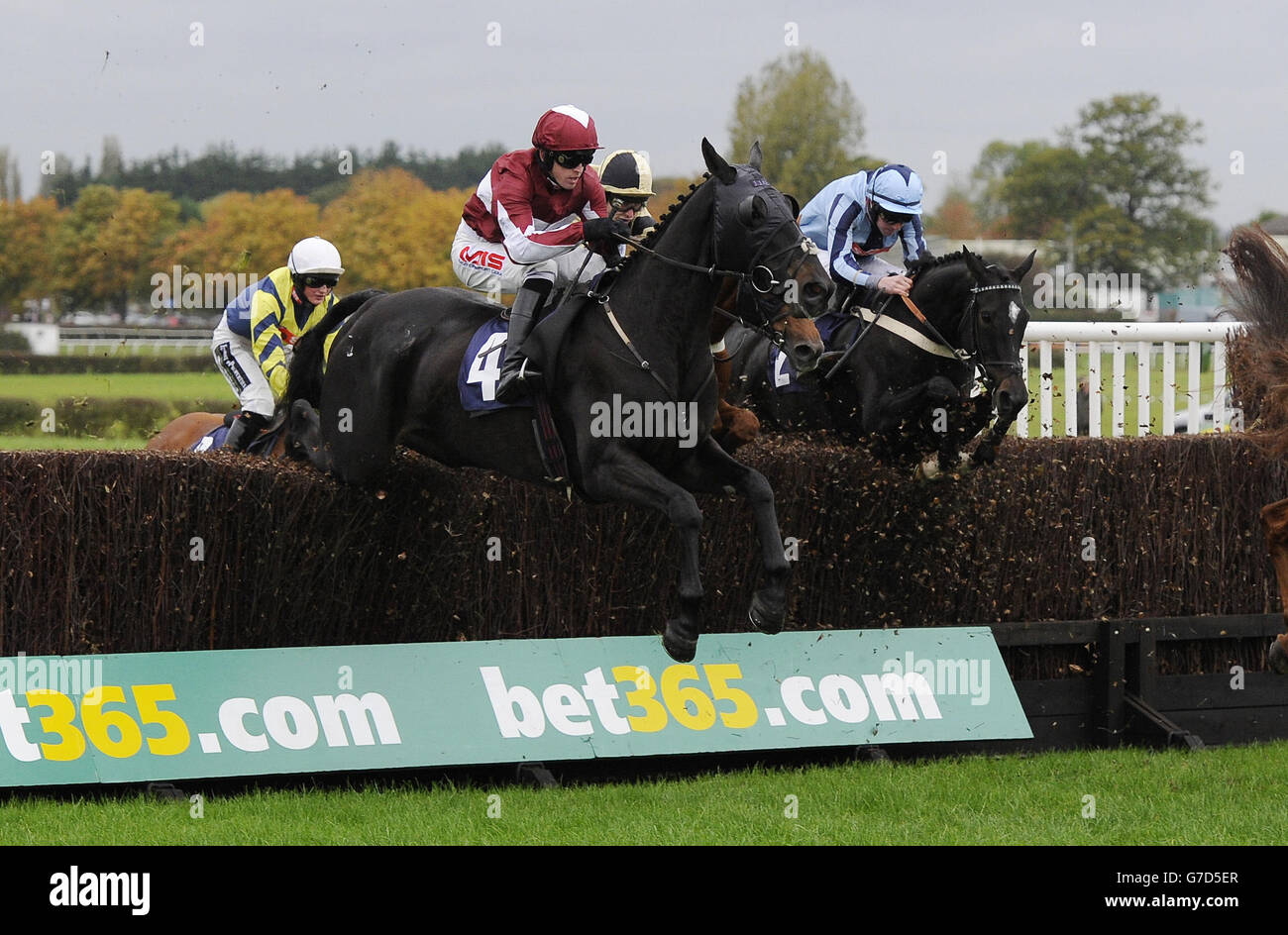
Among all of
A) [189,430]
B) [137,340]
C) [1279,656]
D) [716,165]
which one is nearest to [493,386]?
[716,165]

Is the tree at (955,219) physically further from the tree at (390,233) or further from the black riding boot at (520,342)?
the black riding boot at (520,342)

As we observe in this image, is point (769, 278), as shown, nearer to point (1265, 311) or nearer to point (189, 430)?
point (1265, 311)

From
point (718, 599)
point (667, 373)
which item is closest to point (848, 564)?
point (718, 599)

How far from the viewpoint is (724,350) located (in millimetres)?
5973

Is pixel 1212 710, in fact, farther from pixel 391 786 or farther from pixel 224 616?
pixel 224 616

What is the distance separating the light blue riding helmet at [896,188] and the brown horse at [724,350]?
145cm

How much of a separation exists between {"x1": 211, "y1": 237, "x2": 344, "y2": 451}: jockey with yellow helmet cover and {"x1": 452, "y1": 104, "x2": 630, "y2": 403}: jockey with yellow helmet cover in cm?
197

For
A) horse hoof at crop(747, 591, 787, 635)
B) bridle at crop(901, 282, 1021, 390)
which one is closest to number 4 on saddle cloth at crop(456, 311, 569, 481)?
horse hoof at crop(747, 591, 787, 635)

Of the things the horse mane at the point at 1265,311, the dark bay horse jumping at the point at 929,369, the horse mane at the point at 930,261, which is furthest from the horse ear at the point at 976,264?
the horse mane at the point at 1265,311

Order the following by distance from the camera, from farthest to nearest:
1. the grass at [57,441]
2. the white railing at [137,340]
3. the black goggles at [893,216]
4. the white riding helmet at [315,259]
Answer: the white railing at [137,340], the grass at [57,441], the white riding helmet at [315,259], the black goggles at [893,216]

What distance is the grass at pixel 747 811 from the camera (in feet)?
16.7

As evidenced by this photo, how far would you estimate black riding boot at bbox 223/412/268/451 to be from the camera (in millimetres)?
7793

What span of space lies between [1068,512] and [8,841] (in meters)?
5.00

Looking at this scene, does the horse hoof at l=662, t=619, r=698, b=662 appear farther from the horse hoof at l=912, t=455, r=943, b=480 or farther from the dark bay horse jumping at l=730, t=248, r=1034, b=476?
the horse hoof at l=912, t=455, r=943, b=480
